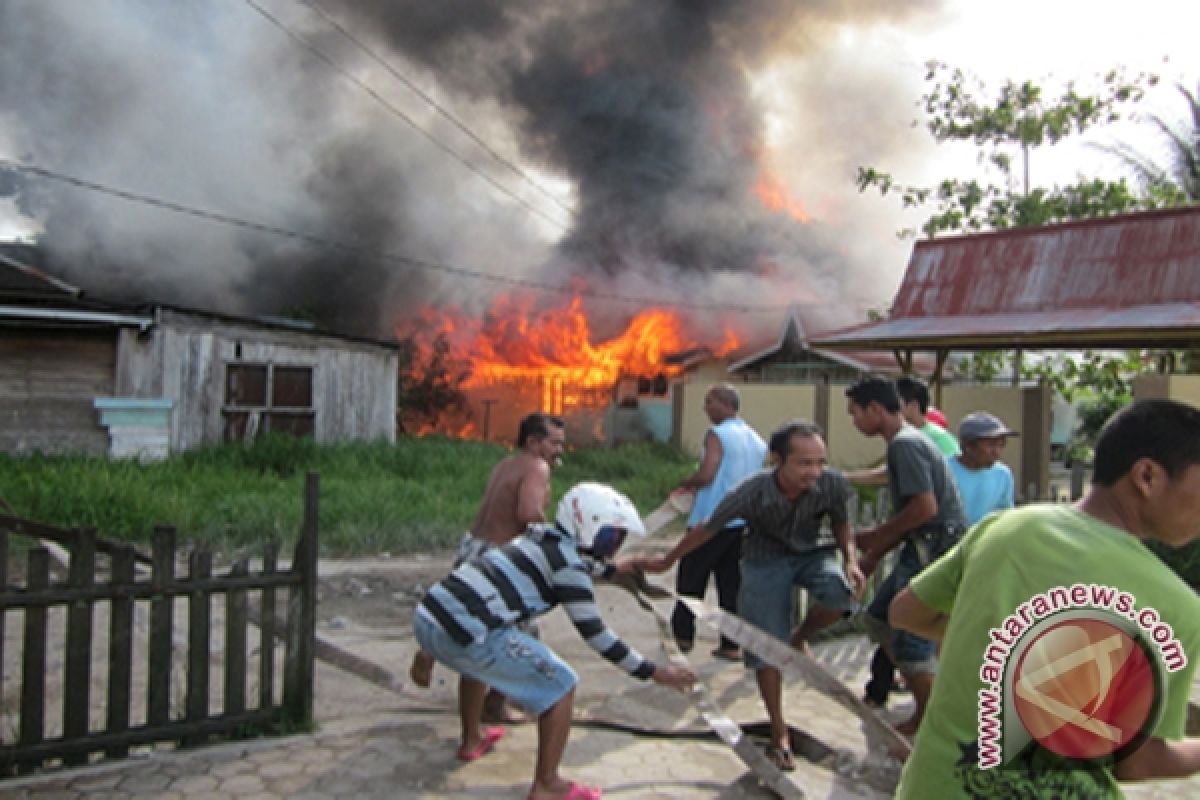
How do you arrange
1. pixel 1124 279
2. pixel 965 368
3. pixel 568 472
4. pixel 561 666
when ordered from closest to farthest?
pixel 561 666 < pixel 1124 279 < pixel 568 472 < pixel 965 368

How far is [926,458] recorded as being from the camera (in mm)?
4219

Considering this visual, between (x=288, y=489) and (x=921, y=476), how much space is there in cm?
876

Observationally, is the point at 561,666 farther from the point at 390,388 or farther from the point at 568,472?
the point at 390,388

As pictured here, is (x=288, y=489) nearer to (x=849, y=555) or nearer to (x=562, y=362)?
(x=849, y=555)

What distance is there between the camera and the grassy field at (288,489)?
8625 millimetres

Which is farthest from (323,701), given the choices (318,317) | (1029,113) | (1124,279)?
(318,317)

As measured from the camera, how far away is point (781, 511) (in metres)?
4.12

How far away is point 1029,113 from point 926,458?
15405mm

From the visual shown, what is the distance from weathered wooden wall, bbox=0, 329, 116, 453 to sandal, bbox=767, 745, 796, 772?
41.0 ft

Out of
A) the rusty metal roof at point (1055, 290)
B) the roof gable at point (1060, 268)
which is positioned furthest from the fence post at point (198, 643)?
the roof gable at point (1060, 268)

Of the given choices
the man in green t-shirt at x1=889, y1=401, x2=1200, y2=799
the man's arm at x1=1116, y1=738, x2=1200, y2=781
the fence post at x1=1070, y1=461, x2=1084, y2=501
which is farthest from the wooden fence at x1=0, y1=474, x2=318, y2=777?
the fence post at x1=1070, y1=461, x2=1084, y2=501

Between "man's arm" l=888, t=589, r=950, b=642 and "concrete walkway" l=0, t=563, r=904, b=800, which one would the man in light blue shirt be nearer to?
"concrete walkway" l=0, t=563, r=904, b=800

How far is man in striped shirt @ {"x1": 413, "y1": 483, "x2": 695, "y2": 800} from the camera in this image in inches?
130

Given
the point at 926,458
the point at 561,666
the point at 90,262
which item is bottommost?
the point at 561,666
